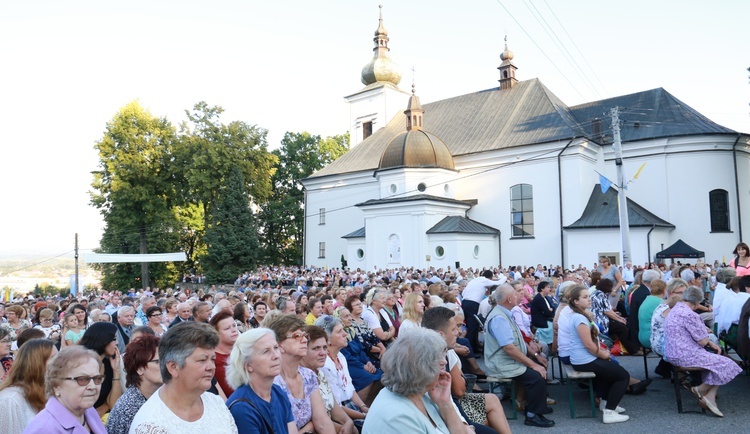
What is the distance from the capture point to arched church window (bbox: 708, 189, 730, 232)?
31.0 m

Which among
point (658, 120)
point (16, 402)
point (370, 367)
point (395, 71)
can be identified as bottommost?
point (370, 367)

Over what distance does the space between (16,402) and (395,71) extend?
164 feet

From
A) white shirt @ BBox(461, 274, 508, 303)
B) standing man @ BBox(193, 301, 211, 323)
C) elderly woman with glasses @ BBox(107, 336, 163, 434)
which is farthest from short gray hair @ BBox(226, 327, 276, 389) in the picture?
white shirt @ BBox(461, 274, 508, 303)

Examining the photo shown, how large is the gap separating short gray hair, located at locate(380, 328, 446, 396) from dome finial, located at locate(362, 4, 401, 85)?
49129mm

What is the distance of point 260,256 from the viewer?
44.3m

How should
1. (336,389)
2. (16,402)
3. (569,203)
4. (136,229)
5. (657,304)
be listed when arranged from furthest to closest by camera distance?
(136,229)
(569,203)
(657,304)
(336,389)
(16,402)

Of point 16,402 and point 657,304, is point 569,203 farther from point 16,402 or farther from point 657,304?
point 16,402

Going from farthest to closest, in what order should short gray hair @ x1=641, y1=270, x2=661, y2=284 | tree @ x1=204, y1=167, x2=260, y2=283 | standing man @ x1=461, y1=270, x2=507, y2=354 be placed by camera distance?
tree @ x1=204, y1=167, x2=260, y2=283 < standing man @ x1=461, y1=270, x2=507, y2=354 < short gray hair @ x1=641, y1=270, x2=661, y2=284

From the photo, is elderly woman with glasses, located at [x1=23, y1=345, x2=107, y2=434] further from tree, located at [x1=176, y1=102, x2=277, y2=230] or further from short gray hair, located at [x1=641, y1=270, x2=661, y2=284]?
tree, located at [x1=176, y1=102, x2=277, y2=230]

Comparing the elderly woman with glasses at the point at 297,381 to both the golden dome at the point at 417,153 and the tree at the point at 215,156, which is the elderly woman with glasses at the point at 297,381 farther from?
the tree at the point at 215,156

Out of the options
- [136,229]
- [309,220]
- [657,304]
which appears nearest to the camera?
[657,304]

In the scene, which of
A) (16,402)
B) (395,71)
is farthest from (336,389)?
(395,71)

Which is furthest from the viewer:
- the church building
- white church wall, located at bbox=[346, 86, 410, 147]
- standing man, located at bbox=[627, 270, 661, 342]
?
white church wall, located at bbox=[346, 86, 410, 147]

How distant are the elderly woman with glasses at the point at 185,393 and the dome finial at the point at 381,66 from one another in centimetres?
4929
